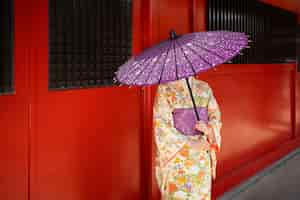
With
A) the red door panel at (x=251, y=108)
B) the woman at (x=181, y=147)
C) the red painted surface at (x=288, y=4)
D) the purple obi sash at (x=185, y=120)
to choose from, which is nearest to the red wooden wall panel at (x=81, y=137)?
the woman at (x=181, y=147)

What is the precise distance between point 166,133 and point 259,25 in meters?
2.87

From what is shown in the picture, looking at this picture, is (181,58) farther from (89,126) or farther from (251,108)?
(251,108)

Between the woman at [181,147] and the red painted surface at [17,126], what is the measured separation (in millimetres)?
774

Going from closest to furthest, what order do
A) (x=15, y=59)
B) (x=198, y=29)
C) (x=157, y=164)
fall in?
(x=15, y=59), (x=157, y=164), (x=198, y=29)

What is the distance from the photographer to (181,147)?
72.6 inches

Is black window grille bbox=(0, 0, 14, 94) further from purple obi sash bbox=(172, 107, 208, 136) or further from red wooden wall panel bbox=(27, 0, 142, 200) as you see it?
purple obi sash bbox=(172, 107, 208, 136)

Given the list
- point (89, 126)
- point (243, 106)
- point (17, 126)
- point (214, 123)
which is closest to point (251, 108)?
point (243, 106)

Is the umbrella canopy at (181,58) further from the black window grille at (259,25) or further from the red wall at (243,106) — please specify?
the black window grille at (259,25)

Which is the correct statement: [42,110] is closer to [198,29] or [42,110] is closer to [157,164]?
[157,164]

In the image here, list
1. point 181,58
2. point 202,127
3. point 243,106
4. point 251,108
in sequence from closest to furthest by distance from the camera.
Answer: point 181,58 → point 202,127 → point 243,106 → point 251,108

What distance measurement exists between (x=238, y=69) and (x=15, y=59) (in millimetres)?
2619

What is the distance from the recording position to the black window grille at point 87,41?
188cm

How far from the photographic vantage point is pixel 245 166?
12.3 feet

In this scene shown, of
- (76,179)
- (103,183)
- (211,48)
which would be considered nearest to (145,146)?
(103,183)
